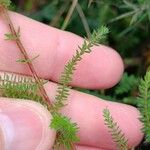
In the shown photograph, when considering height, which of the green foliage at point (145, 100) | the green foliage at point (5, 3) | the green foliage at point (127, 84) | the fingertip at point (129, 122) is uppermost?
the green foliage at point (5, 3)

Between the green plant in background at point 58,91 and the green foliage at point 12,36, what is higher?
the green foliage at point 12,36

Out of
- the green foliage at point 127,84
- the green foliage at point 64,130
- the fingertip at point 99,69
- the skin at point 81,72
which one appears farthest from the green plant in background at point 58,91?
the green foliage at point 127,84

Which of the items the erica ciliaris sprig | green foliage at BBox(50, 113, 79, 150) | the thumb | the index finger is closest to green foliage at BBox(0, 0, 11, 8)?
the erica ciliaris sprig

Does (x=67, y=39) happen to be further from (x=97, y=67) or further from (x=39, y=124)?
(x=39, y=124)

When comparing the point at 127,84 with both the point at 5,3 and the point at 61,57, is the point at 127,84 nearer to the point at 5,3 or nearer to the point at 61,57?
the point at 61,57

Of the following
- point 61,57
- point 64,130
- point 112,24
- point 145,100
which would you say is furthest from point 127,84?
point 64,130

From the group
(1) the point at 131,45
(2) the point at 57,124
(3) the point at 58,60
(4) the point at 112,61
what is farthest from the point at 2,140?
(1) the point at 131,45

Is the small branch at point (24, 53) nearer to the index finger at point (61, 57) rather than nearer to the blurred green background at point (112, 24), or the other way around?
the index finger at point (61, 57)
